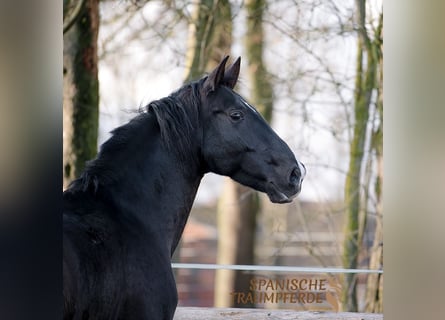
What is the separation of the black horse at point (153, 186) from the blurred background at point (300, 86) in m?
3.95

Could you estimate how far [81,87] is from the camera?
6.75 m

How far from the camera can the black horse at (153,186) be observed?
268 centimetres

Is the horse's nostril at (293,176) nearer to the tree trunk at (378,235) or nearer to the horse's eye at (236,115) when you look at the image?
the horse's eye at (236,115)

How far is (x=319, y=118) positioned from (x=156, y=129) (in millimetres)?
4759

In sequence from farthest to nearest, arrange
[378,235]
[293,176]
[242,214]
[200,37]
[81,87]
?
[242,214], [200,37], [378,235], [81,87], [293,176]

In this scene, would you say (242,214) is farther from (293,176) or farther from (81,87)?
(293,176)

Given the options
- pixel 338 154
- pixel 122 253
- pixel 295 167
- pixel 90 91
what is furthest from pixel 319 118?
pixel 122 253

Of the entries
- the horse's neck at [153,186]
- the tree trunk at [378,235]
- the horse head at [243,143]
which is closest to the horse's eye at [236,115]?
the horse head at [243,143]

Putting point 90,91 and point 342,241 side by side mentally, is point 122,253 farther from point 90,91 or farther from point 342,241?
point 342,241

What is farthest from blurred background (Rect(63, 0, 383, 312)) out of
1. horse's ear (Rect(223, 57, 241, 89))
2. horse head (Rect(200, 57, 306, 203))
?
horse head (Rect(200, 57, 306, 203))

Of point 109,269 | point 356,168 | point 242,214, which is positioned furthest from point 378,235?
point 109,269

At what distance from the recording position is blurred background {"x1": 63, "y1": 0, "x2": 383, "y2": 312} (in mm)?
7441

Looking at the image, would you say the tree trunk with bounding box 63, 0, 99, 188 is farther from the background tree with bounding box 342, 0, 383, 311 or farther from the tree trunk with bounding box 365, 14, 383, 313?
the tree trunk with bounding box 365, 14, 383, 313

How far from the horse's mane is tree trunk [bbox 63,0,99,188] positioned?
11.4 ft
